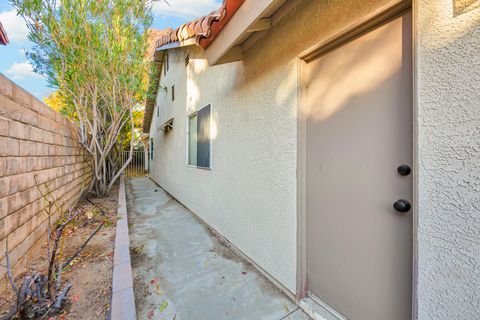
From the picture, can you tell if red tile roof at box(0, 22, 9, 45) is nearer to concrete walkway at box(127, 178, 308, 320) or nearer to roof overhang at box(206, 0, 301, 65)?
concrete walkway at box(127, 178, 308, 320)

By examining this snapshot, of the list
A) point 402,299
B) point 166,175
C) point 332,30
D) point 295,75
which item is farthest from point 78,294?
point 166,175

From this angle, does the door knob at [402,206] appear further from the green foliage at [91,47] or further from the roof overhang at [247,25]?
the green foliage at [91,47]

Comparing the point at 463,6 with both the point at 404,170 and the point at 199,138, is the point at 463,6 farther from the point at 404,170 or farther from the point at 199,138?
the point at 199,138

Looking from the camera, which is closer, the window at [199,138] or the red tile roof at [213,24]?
the red tile roof at [213,24]

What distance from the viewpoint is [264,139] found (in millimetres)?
2723

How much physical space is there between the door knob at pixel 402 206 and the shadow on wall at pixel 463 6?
1130 millimetres

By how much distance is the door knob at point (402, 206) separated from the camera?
1.40 m

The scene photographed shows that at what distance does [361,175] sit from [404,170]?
1.02ft

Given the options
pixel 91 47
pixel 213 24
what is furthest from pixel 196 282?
pixel 91 47

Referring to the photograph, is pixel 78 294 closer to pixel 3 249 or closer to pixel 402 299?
pixel 3 249

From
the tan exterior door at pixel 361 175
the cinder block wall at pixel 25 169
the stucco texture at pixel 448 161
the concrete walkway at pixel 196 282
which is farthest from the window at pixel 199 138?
the stucco texture at pixel 448 161

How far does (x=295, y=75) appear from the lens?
2209 millimetres

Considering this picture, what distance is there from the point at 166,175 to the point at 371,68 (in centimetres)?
850

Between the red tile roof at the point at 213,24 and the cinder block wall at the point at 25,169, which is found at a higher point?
the red tile roof at the point at 213,24
